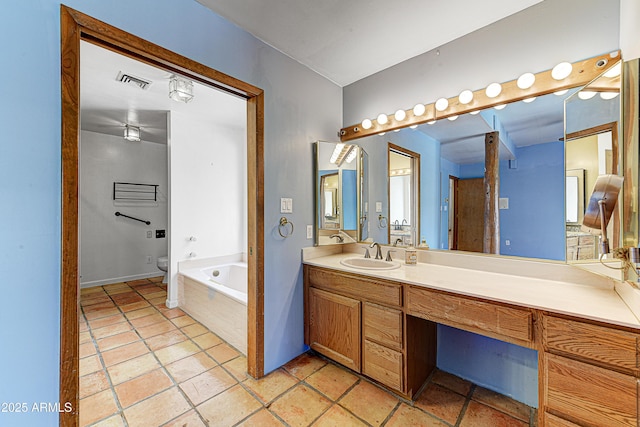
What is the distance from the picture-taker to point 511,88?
5.19ft

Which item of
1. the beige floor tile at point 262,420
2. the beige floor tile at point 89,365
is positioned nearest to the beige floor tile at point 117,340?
the beige floor tile at point 89,365

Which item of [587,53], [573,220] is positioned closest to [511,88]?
[587,53]

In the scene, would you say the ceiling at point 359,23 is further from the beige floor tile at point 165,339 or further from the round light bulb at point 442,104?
the beige floor tile at point 165,339

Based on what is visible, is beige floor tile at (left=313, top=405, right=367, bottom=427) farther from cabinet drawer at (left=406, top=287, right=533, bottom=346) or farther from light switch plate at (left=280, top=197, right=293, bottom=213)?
light switch plate at (left=280, top=197, right=293, bottom=213)

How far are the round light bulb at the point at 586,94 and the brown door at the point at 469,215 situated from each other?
0.61 metres

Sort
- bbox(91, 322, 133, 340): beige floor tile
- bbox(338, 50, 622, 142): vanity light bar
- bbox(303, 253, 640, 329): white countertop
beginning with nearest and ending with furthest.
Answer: bbox(303, 253, 640, 329): white countertop
bbox(338, 50, 622, 142): vanity light bar
bbox(91, 322, 133, 340): beige floor tile

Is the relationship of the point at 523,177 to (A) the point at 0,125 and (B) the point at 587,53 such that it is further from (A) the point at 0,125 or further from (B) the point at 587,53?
(A) the point at 0,125

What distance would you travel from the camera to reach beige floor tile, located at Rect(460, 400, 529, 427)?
4.74 feet

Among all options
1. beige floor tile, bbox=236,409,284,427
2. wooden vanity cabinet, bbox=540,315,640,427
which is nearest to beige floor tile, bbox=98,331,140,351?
beige floor tile, bbox=236,409,284,427

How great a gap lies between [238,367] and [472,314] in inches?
66.2

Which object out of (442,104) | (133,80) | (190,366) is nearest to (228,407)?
(190,366)

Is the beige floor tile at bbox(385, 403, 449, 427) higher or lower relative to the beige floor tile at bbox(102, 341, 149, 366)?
lower

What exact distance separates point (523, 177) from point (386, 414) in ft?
5.35

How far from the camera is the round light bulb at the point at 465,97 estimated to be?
171cm
